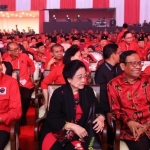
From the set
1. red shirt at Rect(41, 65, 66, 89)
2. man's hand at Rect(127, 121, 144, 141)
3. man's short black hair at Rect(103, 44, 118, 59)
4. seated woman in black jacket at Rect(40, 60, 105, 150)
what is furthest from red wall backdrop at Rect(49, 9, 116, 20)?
man's hand at Rect(127, 121, 144, 141)

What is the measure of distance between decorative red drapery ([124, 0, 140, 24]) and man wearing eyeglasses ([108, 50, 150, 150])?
15976mm

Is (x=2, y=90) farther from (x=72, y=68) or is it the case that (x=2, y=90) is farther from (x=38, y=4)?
(x=38, y=4)

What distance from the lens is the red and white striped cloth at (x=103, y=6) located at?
1833 centimetres

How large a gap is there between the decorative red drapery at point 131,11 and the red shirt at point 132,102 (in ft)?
52.6

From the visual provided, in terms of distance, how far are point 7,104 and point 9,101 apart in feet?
0.16

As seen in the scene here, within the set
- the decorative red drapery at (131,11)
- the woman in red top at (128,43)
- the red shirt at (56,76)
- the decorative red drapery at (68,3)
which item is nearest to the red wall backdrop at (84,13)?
the decorative red drapery at (68,3)

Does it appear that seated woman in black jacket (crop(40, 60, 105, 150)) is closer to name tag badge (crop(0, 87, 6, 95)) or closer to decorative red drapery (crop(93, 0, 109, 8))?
name tag badge (crop(0, 87, 6, 95))

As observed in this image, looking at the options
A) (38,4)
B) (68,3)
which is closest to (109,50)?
(68,3)

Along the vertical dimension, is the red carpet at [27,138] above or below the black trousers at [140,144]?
below

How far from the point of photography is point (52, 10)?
20.0m

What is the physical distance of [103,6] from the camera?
1878 centimetres

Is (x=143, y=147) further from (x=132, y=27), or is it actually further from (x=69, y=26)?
(x=69, y=26)

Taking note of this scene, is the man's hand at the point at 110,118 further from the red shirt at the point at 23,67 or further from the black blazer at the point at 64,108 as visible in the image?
the red shirt at the point at 23,67

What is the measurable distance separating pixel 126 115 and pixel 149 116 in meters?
0.20
